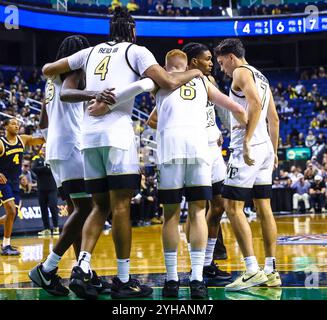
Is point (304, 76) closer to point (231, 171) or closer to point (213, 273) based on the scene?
point (213, 273)

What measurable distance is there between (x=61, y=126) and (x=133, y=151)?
861mm

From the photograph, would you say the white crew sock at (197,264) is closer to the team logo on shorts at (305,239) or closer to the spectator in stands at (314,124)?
the team logo on shorts at (305,239)

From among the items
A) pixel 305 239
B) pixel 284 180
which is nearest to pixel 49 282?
pixel 305 239

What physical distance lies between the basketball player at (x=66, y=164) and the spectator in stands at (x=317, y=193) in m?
15.5

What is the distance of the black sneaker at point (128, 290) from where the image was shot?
16.8 feet

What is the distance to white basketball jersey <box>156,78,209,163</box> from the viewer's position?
5.36 metres

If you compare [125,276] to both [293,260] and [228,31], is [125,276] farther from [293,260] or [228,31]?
[228,31]

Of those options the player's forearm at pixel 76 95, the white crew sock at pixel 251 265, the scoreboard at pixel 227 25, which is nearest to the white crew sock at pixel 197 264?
the white crew sock at pixel 251 265

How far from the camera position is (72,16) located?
2714 centimetres

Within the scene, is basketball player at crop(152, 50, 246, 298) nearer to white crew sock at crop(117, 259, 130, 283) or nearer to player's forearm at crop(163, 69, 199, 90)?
player's forearm at crop(163, 69, 199, 90)

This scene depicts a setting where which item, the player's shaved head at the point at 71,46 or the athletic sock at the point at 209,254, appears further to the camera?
the athletic sock at the point at 209,254

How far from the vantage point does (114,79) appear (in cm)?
527

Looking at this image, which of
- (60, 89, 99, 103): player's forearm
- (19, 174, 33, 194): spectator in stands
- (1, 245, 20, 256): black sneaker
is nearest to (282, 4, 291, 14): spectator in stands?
(19, 174, 33, 194): spectator in stands
